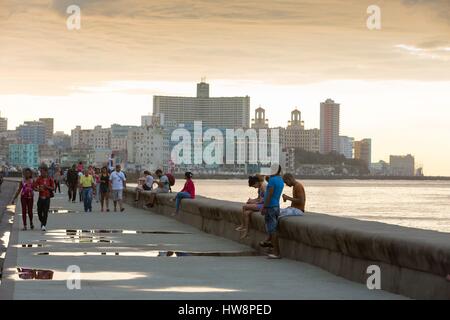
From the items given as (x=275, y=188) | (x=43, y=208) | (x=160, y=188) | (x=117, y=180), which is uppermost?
(x=275, y=188)

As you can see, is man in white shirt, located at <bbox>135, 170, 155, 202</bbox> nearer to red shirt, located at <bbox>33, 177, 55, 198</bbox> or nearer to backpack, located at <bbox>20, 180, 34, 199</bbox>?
backpack, located at <bbox>20, 180, 34, 199</bbox>

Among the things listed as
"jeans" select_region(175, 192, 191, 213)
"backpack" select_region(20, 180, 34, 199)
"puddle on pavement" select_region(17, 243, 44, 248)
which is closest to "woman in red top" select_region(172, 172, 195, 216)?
"jeans" select_region(175, 192, 191, 213)

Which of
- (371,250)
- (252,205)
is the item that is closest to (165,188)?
(252,205)

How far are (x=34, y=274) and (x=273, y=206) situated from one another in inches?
194

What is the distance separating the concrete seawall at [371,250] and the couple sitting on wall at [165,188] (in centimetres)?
1006

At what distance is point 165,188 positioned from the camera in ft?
125

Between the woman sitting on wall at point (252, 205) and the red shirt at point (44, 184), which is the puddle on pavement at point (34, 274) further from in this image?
the red shirt at point (44, 184)

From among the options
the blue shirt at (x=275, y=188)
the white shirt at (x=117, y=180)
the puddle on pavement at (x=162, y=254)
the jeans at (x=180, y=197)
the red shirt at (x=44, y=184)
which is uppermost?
the blue shirt at (x=275, y=188)

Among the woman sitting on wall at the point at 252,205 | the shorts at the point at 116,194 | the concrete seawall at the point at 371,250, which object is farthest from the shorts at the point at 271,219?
the shorts at the point at 116,194

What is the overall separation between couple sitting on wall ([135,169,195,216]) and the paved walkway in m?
5.69

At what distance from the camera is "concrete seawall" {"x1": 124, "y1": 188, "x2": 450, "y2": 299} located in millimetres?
12406

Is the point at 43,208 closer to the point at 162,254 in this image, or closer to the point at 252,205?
the point at 252,205

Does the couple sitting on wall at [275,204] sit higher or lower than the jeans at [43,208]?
higher

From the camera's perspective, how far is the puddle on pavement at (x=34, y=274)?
14.7 m
